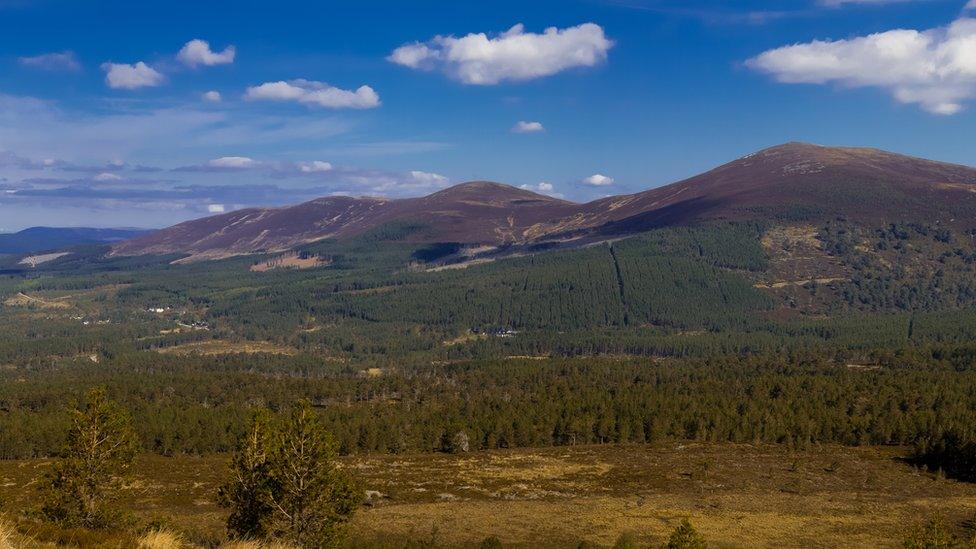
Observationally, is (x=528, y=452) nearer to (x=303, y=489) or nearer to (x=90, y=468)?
(x=90, y=468)

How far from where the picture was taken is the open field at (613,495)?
2667 inches

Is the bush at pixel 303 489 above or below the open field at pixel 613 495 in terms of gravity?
above

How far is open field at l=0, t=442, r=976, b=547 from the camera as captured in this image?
222 ft

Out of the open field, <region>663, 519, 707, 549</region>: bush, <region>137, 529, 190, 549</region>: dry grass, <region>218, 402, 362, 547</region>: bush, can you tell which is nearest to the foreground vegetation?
<region>218, 402, 362, 547</region>: bush

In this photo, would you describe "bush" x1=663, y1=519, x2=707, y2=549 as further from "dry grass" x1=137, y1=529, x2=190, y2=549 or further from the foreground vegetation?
"dry grass" x1=137, y1=529, x2=190, y2=549

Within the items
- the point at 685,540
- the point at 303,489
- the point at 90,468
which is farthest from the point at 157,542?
the point at 685,540

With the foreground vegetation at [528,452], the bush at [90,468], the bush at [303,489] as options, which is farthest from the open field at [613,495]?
the bush at [303,489]

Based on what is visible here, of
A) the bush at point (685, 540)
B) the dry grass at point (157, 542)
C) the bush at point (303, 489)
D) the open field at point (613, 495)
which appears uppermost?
the dry grass at point (157, 542)

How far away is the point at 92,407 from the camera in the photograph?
44219mm

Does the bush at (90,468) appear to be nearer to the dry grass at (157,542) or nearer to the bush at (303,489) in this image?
the bush at (303,489)

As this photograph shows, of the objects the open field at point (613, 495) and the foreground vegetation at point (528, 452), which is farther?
the open field at point (613, 495)

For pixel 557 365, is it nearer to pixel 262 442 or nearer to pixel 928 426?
pixel 928 426

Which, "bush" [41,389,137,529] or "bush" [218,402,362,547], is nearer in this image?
"bush" [218,402,362,547]

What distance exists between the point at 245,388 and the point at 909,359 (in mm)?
172149
